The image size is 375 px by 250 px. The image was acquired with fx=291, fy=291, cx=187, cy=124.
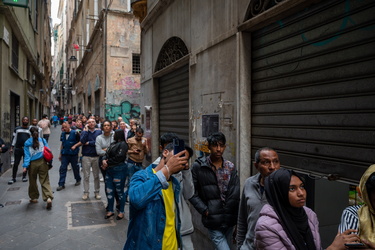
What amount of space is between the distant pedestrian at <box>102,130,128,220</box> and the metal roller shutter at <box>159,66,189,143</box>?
153 cm

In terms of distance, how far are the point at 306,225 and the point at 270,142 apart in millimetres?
2004

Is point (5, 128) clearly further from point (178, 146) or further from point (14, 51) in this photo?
point (178, 146)

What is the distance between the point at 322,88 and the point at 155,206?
6.79ft

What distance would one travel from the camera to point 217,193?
11.1 ft

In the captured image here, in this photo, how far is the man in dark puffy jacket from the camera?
3355 millimetres

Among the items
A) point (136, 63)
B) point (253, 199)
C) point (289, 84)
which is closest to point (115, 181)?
point (253, 199)

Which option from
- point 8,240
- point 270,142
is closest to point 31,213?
point 8,240

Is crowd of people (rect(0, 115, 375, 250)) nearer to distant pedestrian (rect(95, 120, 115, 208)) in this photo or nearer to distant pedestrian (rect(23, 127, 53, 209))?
distant pedestrian (rect(95, 120, 115, 208))

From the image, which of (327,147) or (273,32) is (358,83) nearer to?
(327,147)

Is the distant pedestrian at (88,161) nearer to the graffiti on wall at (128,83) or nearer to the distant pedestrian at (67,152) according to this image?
the distant pedestrian at (67,152)

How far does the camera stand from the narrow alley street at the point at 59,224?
4.62 m

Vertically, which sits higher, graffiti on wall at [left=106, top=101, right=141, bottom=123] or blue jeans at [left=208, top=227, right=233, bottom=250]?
graffiti on wall at [left=106, top=101, right=141, bottom=123]

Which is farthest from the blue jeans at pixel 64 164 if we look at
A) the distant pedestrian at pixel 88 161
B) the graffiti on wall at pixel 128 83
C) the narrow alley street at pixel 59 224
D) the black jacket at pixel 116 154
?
the graffiti on wall at pixel 128 83

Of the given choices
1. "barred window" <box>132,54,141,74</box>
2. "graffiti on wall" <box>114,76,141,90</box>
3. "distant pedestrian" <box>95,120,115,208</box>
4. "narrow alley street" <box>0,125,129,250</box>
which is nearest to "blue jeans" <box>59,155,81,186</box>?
"narrow alley street" <box>0,125,129,250</box>
